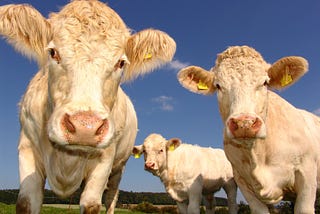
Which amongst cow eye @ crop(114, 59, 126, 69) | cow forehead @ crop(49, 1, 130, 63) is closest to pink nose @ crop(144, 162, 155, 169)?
cow forehead @ crop(49, 1, 130, 63)

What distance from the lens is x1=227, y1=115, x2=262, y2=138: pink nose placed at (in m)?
5.25

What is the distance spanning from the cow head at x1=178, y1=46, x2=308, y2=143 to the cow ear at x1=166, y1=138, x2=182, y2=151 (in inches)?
251

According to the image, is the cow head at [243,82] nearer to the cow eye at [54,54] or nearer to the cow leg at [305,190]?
the cow leg at [305,190]

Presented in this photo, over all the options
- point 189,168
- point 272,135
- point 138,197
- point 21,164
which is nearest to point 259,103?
point 272,135

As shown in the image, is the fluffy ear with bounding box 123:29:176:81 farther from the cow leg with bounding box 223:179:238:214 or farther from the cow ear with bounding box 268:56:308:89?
the cow leg with bounding box 223:179:238:214

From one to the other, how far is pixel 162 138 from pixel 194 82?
22.3 ft

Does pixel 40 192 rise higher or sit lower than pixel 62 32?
lower

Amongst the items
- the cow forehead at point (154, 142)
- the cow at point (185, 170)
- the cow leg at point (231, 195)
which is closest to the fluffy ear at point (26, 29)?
the cow at point (185, 170)

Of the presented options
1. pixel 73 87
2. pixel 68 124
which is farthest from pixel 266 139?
pixel 68 124

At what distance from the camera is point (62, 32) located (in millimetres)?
4215

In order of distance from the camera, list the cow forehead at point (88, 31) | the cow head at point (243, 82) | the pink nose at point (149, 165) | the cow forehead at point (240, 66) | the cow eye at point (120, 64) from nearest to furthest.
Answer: the cow forehead at point (88, 31) < the cow eye at point (120, 64) < the cow head at point (243, 82) < the cow forehead at point (240, 66) < the pink nose at point (149, 165)

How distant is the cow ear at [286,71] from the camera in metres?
6.51

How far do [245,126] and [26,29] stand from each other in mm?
2967

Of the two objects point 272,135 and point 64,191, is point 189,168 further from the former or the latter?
point 64,191
